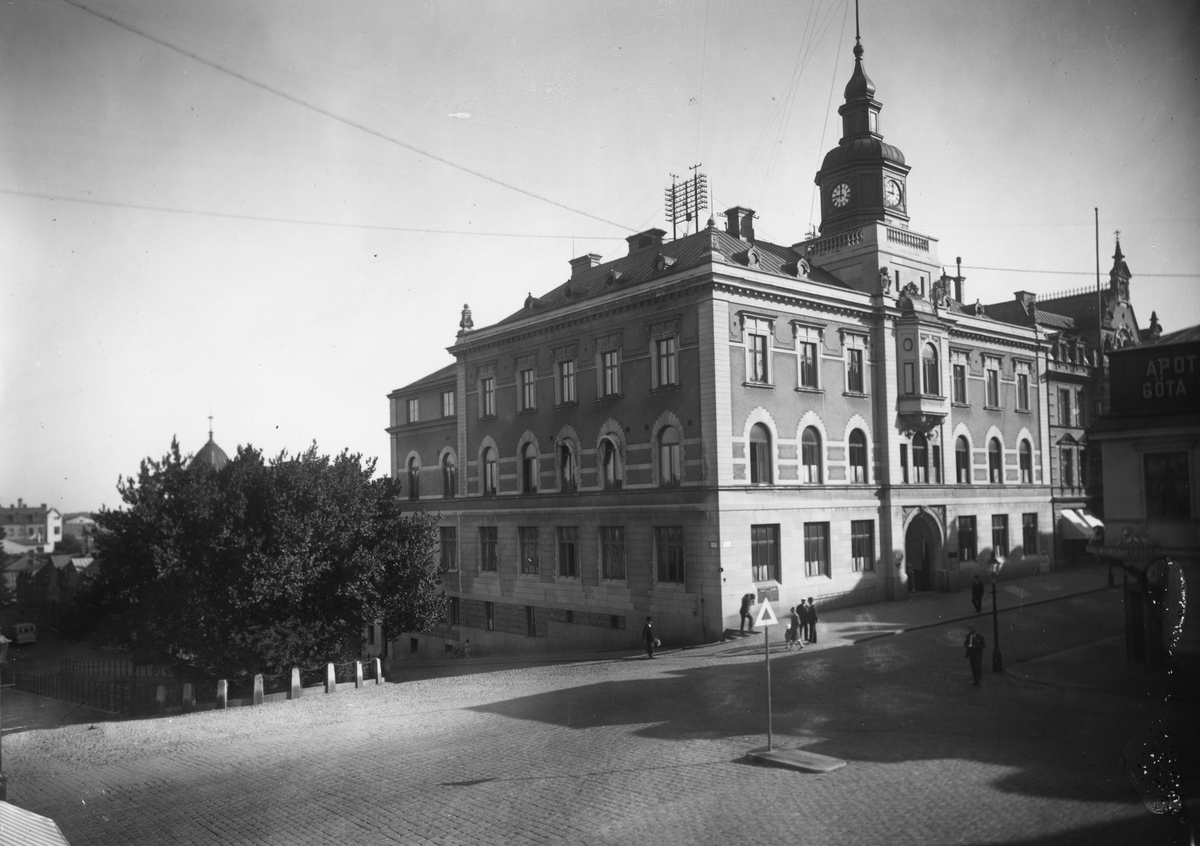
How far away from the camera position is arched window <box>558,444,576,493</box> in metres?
39.7

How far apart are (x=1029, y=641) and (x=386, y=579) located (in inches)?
883

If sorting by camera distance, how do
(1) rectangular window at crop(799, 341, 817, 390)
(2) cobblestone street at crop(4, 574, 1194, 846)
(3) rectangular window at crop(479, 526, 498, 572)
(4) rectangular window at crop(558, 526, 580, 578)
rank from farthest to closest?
(3) rectangular window at crop(479, 526, 498, 572) → (4) rectangular window at crop(558, 526, 580, 578) → (1) rectangular window at crop(799, 341, 817, 390) → (2) cobblestone street at crop(4, 574, 1194, 846)

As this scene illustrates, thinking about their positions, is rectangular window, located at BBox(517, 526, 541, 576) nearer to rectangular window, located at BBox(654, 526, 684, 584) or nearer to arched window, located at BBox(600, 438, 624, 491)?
arched window, located at BBox(600, 438, 624, 491)

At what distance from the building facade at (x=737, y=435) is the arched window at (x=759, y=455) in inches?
4.8

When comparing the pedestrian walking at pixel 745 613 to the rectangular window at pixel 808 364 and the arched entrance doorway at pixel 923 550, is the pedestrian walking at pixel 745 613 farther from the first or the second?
the arched entrance doorway at pixel 923 550

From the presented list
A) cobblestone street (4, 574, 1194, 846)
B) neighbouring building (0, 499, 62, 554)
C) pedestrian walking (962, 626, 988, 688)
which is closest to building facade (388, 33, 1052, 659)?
cobblestone street (4, 574, 1194, 846)

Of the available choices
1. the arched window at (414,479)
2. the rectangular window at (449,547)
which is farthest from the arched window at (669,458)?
the arched window at (414,479)

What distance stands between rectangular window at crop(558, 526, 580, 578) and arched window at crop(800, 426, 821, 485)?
10742mm

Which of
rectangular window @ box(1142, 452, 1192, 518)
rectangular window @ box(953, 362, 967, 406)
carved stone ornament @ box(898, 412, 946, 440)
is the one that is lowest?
rectangular window @ box(1142, 452, 1192, 518)

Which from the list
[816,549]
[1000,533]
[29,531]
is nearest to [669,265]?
[816,549]

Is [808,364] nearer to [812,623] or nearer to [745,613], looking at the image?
[745,613]

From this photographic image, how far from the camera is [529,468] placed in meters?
42.7

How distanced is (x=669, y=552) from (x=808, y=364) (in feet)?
34.3

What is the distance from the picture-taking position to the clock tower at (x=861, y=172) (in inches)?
1727
